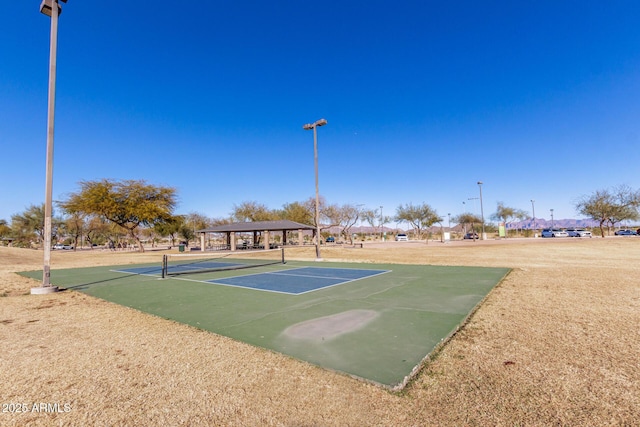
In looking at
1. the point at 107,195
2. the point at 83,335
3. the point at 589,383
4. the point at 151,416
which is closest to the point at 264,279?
the point at 83,335

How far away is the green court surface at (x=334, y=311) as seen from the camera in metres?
3.74

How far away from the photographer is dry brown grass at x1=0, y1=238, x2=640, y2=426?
247cm

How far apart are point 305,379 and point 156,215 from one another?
37069 millimetres

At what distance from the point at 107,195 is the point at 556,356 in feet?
132

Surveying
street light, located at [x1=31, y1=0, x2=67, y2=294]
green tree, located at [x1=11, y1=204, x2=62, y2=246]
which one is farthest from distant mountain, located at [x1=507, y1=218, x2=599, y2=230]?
green tree, located at [x1=11, y1=204, x2=62, y2=246]

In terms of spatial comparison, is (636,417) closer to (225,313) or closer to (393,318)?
(393,318)

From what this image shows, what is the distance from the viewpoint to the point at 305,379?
3.12m

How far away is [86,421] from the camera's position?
95.9 inches

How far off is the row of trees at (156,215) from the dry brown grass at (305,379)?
33898 mm

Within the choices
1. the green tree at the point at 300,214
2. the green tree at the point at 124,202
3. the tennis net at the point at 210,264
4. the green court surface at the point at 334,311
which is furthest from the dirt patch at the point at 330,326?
the green tree at the point at 300,214

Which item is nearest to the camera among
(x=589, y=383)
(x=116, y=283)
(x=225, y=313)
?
(x=589, y=383)

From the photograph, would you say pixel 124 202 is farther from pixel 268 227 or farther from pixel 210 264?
pixel 210 264

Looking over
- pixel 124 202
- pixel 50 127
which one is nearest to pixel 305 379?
pixel 50 127

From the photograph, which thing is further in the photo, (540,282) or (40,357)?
(540,282)
